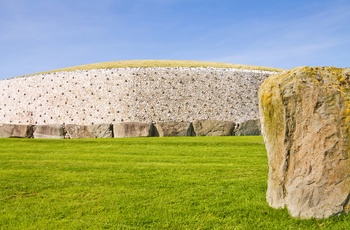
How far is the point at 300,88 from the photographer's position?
5.93 meters

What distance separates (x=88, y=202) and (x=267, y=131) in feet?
11.0

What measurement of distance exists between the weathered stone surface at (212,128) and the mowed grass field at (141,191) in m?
6.68

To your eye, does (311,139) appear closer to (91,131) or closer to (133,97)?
(91,131)

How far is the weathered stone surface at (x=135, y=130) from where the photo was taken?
19547mm

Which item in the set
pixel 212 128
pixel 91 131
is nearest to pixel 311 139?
pixel 212 128

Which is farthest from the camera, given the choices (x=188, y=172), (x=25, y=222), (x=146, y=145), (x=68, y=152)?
(x=146, y=145)

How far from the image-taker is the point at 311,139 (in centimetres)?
589

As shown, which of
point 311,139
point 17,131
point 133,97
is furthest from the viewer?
point 133,97

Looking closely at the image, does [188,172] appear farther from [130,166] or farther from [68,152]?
[68,152]

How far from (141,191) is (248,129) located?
44.1 ft

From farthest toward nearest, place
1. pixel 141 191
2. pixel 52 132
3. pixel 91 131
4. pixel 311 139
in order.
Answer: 1. pixel 52 132
2. pixel 91 131
3. pixel 141 191
4. pixel 311 139

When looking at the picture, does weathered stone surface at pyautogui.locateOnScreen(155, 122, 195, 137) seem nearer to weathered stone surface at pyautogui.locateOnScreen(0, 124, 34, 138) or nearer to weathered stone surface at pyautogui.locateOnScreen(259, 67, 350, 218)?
weathered stone surface at pyautogui.locateOnScreen(0, 124, 34, 138)

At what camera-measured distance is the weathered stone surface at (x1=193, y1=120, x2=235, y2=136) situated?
19922 millimetres

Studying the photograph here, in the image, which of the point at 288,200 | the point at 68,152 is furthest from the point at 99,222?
the point at 68,152
